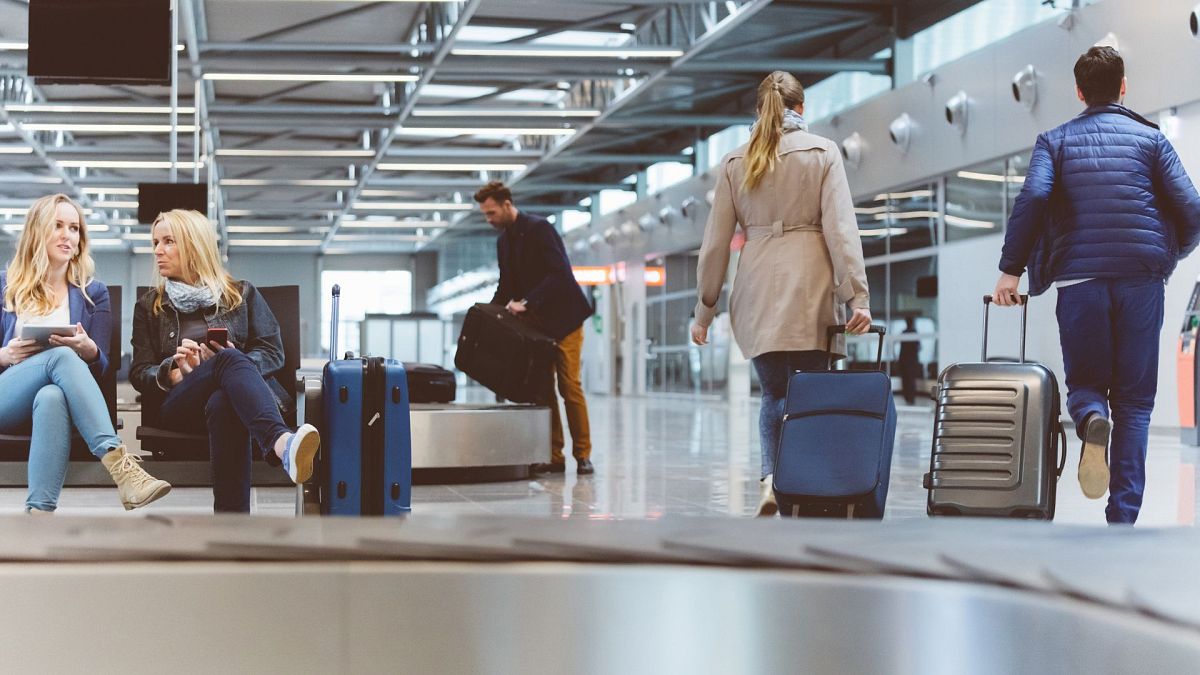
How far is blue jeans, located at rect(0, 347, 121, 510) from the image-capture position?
426 cm

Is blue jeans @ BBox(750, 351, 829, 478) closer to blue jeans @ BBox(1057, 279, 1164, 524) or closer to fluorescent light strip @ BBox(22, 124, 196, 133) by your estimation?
blue jeans @ BBox(1057, 279, 1164, 524)

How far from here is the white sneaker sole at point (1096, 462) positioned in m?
3.90

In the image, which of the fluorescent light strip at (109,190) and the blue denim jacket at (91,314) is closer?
the blue denim jacket at (91,314)

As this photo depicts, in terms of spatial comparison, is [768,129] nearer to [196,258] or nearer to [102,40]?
[196,258]

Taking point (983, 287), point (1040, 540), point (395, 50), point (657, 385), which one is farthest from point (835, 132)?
point (1040, 540)

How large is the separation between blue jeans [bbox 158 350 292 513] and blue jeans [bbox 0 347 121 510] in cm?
24

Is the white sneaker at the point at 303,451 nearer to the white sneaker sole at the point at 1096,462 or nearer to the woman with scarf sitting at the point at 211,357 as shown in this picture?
the woman with scarf sitting at the point at 211,357

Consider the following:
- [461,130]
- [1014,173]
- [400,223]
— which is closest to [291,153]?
[461,130]

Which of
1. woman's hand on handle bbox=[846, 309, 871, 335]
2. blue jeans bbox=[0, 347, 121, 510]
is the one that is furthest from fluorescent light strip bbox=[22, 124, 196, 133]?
woman's hand on handle bbox=[846, 309, 871, 335]

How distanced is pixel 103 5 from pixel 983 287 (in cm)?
1089

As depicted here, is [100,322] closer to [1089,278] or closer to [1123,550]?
[1089,278]

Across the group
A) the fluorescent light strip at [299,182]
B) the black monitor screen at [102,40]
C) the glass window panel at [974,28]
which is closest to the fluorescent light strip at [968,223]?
the glass window panel at [974,28]

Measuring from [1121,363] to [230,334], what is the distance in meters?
3.01

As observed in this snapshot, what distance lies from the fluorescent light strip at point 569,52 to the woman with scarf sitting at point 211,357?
11.5 metres
